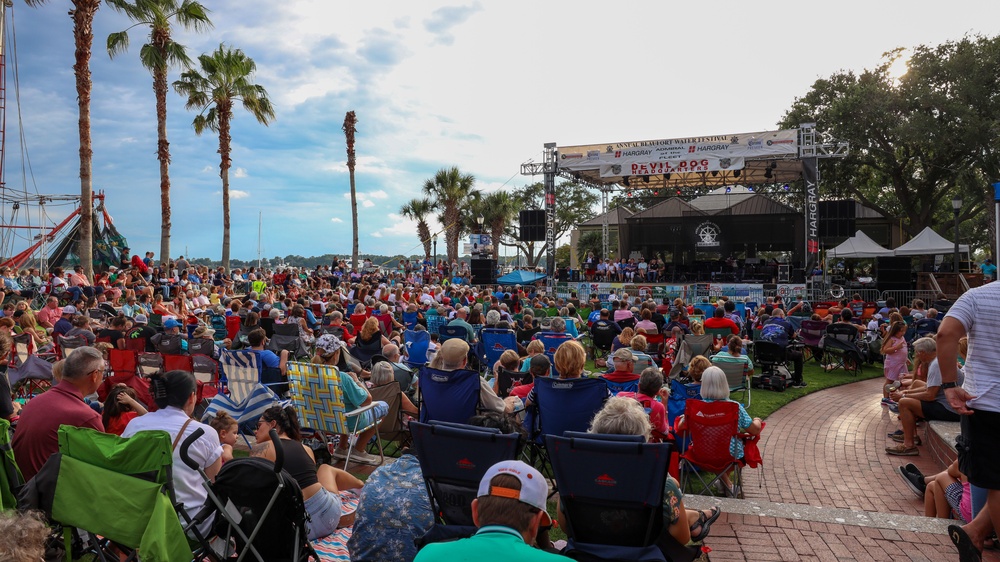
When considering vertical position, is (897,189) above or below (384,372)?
above

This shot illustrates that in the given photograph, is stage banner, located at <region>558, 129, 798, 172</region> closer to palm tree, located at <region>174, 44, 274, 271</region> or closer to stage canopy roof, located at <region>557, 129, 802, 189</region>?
stage canopy roof, located at <region>557, 129, 802, 189</region>

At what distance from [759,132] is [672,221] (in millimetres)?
10200

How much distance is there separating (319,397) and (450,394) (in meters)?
1.08

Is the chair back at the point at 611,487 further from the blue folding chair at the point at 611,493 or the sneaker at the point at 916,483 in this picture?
the sneaker at the point at 916,483

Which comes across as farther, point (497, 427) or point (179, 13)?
point (179, 13)

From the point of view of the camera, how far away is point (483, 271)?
25266 mm

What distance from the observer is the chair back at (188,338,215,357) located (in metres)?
7.59

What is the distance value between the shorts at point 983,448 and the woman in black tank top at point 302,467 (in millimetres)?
3140

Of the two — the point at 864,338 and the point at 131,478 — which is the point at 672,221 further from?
the point at 131,478

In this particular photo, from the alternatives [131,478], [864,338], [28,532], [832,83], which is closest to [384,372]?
[131,478]

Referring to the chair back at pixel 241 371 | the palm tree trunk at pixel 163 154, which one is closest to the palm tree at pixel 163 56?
the palm tree trunk at pixel 163 154

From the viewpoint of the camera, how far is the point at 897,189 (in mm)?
28328

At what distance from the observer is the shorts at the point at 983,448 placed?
2998 millimetres

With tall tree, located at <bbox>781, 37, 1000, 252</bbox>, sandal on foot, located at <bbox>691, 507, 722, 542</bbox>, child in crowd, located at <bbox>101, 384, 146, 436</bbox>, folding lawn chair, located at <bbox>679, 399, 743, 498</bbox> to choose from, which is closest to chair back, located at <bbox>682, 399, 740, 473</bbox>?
folding lawn chair, located at <bbox>679, 399, 743, 498</bbox>
